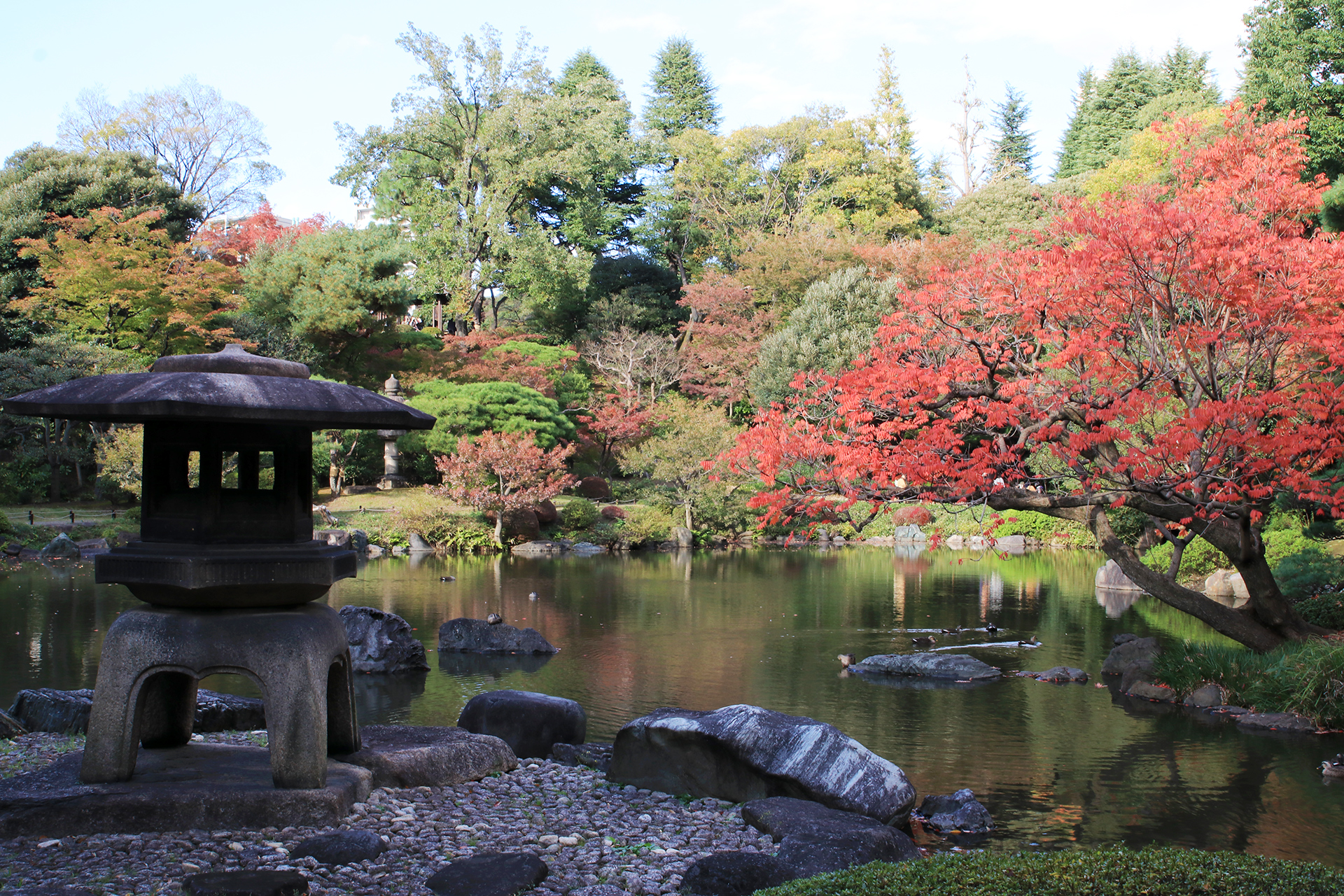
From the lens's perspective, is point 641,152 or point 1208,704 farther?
point 641,152

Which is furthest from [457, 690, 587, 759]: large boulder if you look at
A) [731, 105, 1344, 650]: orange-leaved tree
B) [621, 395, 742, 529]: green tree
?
[621, 395, 742, 529]: green tree

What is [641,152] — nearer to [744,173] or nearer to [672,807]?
[744,173]

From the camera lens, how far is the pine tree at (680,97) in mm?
36906

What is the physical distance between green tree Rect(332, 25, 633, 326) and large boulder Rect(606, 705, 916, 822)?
23516 millimetres

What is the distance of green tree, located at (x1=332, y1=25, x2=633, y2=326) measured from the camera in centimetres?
2800

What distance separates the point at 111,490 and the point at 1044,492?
2010cm

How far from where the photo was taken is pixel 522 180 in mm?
28250

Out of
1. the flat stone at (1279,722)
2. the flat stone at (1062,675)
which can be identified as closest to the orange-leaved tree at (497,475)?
the flat stone at (1062,675)

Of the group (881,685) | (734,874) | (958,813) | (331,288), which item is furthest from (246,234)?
(734,874)

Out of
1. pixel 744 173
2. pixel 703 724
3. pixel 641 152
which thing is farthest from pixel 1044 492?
pixel 641 152

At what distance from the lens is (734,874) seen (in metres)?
4.14

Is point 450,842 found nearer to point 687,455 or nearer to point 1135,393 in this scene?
point 1135,393

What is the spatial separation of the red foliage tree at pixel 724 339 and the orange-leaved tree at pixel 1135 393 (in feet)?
58.6

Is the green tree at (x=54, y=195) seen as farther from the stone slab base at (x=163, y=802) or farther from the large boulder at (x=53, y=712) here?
the stone slab base at (x=163, y=802)
